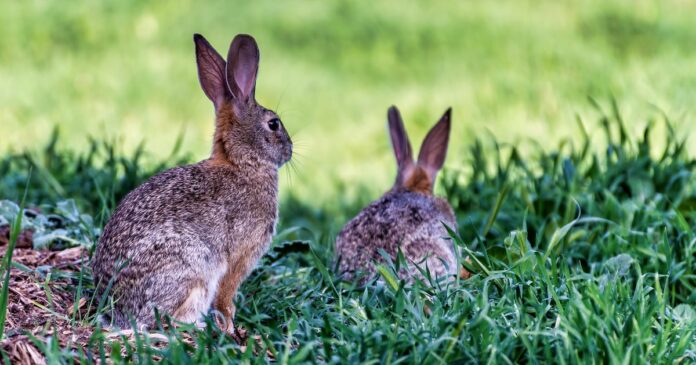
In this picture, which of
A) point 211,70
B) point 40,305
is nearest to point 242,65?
point 211,70

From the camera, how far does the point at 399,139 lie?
22.1 ft

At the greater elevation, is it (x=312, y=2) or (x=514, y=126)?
(x=312, y=2)

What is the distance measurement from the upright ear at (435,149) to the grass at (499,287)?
1.21 ft

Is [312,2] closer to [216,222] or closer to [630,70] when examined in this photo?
[630,70]

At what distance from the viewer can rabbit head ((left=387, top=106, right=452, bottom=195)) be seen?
21.8 feet

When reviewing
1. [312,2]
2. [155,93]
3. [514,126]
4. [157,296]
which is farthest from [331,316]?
[312,2]

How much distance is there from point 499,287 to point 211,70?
65.2 inches

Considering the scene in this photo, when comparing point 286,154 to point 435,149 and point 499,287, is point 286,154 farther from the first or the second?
point 435,149

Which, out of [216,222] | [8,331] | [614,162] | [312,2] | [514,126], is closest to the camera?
[8,331]

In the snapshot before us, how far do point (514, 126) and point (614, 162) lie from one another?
277 centimetres

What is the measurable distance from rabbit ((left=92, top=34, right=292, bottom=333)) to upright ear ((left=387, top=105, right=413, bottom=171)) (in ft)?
4.58

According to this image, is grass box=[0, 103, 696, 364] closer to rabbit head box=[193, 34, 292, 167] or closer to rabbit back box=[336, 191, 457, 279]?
rabbit back box=[336, 191, 457, 279]

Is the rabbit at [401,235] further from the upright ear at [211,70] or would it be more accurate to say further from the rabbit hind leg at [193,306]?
the upright ear at [211,70]

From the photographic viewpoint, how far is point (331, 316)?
444 centimetres
